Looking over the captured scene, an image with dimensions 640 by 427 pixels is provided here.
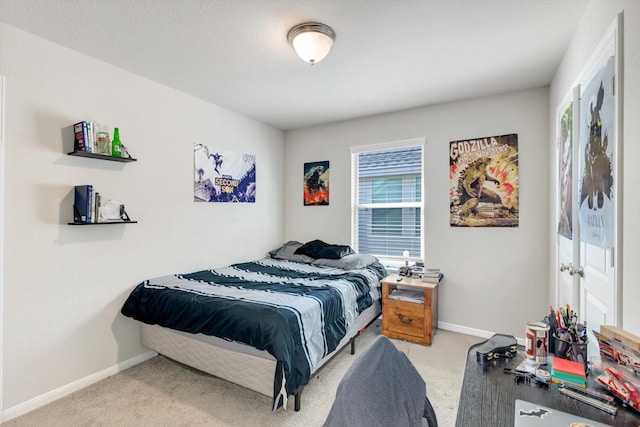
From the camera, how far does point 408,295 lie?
3314 mm

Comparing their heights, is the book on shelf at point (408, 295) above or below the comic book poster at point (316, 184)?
below

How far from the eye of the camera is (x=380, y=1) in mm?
1808

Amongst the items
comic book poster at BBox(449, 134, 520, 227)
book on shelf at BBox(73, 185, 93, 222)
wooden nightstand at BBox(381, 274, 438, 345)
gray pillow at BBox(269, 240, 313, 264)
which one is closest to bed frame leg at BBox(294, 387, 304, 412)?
wooden nightstand at BBox(381, 274, 438, 345)

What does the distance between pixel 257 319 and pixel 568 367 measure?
1582 mm

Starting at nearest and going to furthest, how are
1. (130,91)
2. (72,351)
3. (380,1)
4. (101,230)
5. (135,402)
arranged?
(380,1) → (135,402) → (72,351) → (101,230) → (130,91)

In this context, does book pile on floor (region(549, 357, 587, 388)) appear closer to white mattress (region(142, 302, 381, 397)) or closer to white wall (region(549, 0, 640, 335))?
white wall (region(549, 0, 640, 335))

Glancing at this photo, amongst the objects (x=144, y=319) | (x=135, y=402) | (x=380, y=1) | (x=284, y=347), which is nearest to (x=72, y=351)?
(x=144, y=319)

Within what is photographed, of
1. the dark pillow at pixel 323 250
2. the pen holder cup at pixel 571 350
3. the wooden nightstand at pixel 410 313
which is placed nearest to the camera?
the pen holder cup at pixel 571 350

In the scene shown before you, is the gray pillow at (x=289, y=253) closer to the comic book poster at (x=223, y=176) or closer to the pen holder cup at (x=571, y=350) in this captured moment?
the comic book poster at (x=223, y=176)

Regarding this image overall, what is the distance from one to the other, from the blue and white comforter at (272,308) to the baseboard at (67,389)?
1.53 ft

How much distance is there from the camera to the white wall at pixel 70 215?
2.07 meters

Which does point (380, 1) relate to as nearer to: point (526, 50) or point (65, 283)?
point (526, 50)

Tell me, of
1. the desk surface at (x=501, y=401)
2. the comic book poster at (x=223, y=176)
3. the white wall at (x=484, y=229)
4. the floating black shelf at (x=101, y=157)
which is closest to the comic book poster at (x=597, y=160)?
the desk surface at (x=501, y=401)

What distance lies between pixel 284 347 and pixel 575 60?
274 cm
